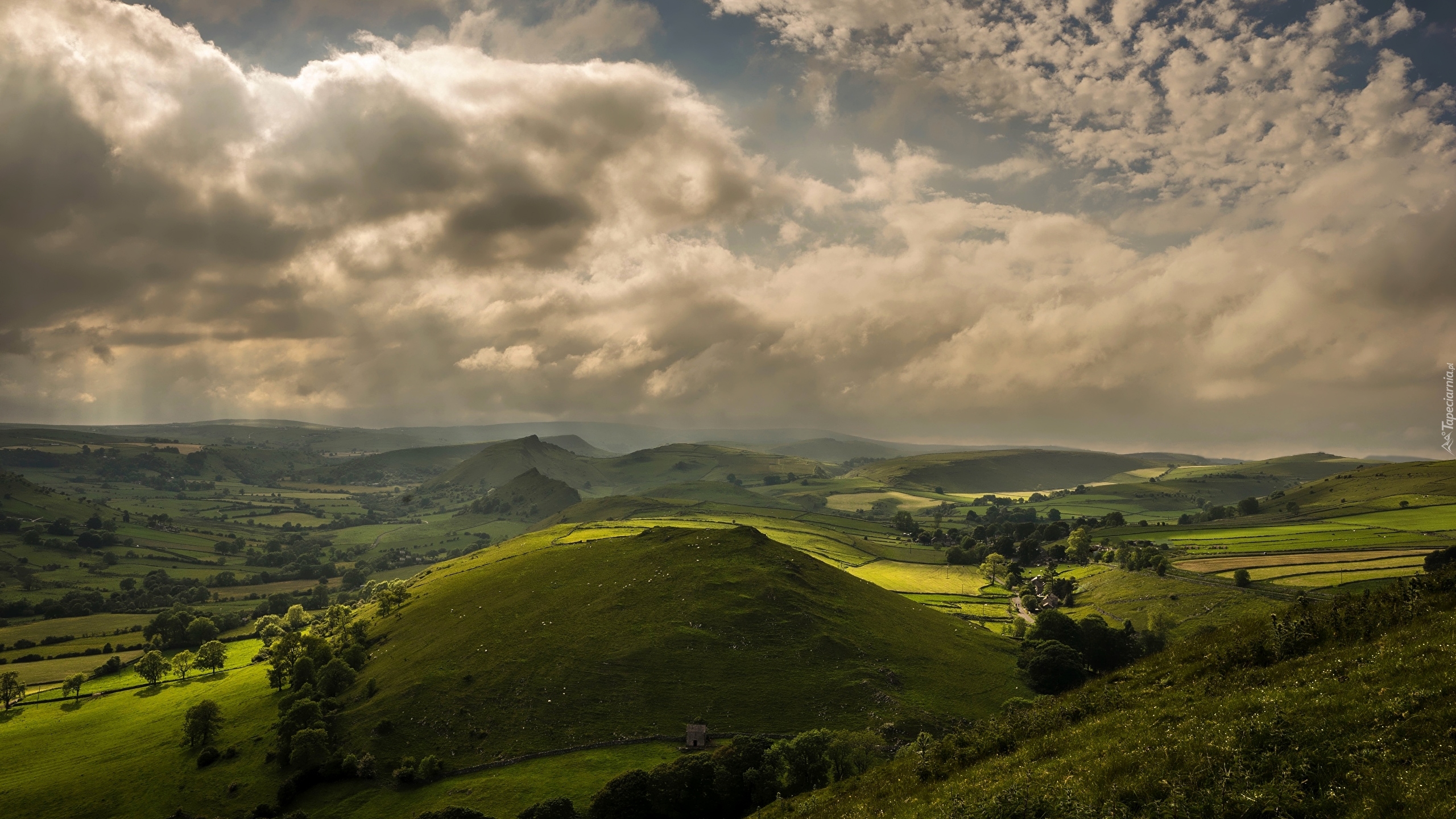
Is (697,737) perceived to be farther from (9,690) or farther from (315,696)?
(9,690)

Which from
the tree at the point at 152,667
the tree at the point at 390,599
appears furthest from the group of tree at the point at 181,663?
the tree at the point at 390,599

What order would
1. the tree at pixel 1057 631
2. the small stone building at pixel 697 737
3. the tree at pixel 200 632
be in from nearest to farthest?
the small stone building at pixel 697 737, the tree at pixel 1057 631, the tree at pixel 200 632

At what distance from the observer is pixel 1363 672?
2455cm

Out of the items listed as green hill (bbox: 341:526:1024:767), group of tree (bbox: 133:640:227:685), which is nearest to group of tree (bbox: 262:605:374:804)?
green hill (bbox: 341:526:1024:767)

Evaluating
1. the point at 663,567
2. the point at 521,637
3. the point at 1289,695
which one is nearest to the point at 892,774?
the point at 1289,695

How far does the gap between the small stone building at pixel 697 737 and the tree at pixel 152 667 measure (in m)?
144

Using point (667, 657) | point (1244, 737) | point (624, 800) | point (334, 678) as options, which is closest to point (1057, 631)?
point (667, 657)

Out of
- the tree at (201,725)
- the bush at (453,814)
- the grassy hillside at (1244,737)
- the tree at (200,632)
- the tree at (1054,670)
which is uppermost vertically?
the grassy hillside at (1244,737)

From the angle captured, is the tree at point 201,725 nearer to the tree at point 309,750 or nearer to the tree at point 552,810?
the tree at point 309,750

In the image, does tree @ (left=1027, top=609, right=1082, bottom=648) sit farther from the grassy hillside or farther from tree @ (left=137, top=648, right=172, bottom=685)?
tree @ (left=137, top=648, right=172, bottom=685)

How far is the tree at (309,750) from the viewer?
94.6 m

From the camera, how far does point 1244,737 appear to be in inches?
936

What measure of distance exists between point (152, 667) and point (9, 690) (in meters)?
24.9

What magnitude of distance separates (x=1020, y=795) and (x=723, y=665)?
298 ft
